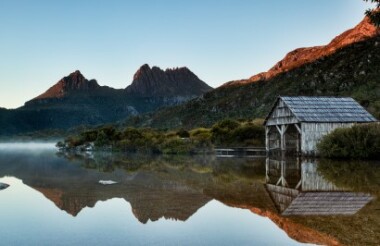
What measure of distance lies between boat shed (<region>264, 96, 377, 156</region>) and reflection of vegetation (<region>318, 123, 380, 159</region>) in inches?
85.1

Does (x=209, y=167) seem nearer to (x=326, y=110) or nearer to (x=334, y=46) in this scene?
(x=326, y=110)

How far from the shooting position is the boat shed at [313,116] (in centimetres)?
3609

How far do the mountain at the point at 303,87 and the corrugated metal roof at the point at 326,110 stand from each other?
3457cm

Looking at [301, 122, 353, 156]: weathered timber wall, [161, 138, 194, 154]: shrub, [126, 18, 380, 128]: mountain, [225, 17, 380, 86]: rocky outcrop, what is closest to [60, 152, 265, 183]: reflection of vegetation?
[301, 122, 353, 156]: weathered timber wall

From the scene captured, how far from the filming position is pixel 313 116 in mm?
36562

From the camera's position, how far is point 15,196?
54.2 feet

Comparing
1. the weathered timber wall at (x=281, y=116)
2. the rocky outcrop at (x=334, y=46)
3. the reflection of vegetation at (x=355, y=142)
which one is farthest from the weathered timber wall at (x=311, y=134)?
the rocky outcrop at (x=334, y=46)

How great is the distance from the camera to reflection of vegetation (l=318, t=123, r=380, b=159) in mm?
31484

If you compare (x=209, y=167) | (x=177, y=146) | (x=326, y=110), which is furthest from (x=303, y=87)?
(x=209, y=167)

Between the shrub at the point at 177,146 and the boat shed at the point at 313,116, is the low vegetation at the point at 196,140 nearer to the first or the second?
the shrub at the point at 177,146

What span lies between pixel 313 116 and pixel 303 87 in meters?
65.7

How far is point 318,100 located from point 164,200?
88.8 feet

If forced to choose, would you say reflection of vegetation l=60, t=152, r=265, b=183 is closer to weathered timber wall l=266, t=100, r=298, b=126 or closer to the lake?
the lake

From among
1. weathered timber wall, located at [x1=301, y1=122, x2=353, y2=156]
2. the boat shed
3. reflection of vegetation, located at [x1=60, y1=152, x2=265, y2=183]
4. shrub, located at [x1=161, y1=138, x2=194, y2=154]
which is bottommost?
shrub, located at [x1=161, y1=138, x2=194, y2=154]
